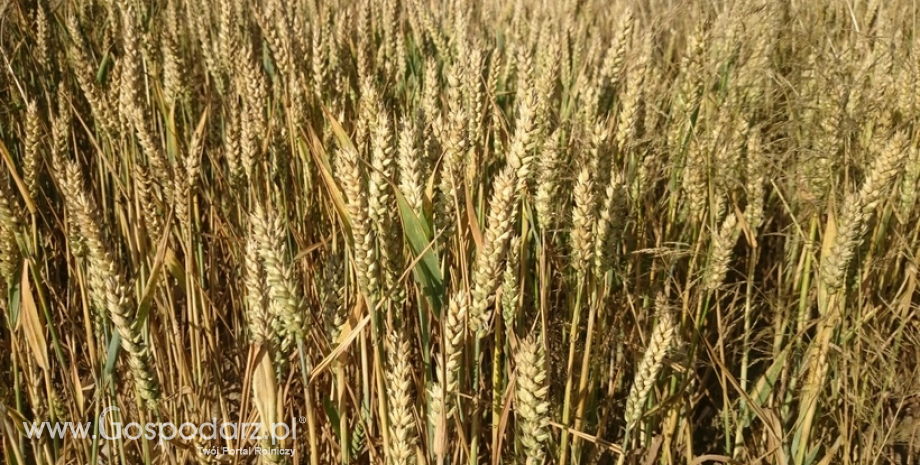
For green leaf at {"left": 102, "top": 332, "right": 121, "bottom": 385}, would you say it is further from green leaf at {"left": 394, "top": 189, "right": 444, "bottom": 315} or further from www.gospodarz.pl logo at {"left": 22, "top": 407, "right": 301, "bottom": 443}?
green leaf at {"left": 394, "top": 189, "right": 444, "bottom": 315}

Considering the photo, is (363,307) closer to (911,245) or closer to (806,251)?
(806,251)

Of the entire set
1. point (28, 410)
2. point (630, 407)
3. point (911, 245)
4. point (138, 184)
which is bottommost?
point (28, 410)

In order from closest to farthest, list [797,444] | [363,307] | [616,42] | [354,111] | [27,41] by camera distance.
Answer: [363,307] < [797,444] < [616,42] < [354,111] < [27,41]

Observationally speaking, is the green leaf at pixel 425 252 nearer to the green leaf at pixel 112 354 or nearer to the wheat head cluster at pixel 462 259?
the wheat head cluster at pixel 462 259

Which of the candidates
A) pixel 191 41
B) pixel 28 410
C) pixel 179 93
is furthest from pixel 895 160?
pixel 191 41

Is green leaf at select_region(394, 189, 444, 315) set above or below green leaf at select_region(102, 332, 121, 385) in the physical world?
above

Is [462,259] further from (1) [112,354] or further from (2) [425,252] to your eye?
(1) [112,354]

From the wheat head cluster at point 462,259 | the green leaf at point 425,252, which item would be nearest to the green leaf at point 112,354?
the wheat head cluster at point 462,259

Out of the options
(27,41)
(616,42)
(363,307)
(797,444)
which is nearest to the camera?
(363,307)

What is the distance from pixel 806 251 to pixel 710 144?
0.26m

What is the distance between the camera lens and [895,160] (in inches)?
36.9

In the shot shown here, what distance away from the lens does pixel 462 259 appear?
0.78 metres

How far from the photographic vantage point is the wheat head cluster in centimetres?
79

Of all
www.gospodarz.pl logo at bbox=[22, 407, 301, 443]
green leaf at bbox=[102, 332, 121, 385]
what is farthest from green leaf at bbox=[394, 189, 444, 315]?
green leaf at bbox=[102, 332, 121, 385]
